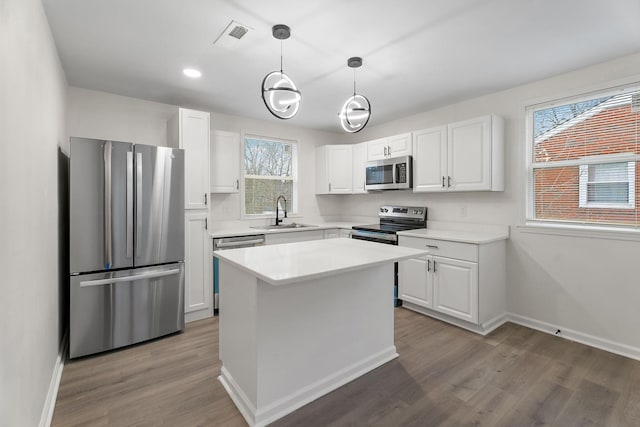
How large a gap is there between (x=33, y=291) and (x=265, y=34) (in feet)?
6.96

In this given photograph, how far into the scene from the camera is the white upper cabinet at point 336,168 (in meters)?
4.79

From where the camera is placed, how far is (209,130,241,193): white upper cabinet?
3.81m

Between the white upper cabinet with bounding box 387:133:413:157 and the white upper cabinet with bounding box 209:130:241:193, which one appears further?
the white upper cabinet with bounding box 387:133:413:157

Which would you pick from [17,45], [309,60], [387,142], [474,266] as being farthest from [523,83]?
[17,45]

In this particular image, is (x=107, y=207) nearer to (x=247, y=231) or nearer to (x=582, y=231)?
(x=247, y=231)

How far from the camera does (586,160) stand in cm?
280

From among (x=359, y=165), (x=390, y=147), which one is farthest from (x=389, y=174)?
(x=359, y=165)

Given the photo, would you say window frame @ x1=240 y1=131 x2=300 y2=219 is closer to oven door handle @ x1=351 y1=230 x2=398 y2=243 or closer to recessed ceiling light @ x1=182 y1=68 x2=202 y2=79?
oven door handle @ x1=351 y1=230 x2=398 y2=243

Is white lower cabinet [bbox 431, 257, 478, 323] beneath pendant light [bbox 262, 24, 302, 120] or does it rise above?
beneath

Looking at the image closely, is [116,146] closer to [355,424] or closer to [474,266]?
[355,424]

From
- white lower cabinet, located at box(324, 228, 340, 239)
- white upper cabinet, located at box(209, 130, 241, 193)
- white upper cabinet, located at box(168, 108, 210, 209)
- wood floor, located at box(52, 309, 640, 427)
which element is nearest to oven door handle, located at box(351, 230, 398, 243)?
white lower cabinet, located at box(324, 228, 340, 239)

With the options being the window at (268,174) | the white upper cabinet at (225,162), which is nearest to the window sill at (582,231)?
the window at (268,174)

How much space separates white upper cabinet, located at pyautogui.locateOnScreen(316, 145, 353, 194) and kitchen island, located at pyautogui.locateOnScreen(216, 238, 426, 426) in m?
2.49

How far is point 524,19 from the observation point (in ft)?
6.57
